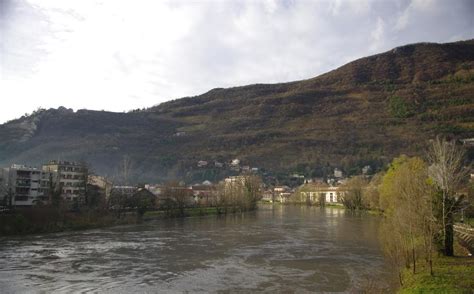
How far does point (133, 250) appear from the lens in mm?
36000

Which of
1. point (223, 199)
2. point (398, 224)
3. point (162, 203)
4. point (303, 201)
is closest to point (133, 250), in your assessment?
point (398, 224)

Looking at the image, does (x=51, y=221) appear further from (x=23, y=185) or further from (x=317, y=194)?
(x=317, y=194)

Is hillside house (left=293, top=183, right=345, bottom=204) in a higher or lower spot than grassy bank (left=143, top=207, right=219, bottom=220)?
higher

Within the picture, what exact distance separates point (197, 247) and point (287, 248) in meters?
7.45

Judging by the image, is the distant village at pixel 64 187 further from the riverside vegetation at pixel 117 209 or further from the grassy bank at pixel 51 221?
the grassy bank at pixel 51 221

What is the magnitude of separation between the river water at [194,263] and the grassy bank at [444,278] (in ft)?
5.62

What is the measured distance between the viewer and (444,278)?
20.4m

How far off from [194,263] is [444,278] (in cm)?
1569

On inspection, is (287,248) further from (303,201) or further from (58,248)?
(303,201)

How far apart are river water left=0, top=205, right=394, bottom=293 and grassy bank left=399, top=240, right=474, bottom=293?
5.62 feet

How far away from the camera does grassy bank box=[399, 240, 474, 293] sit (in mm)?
18875

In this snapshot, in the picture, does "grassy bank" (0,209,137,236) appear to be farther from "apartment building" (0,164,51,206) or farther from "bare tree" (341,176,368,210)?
"bare tree" (341,176,368,210)

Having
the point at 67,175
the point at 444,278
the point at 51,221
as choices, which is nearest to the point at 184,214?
the point at 67,175

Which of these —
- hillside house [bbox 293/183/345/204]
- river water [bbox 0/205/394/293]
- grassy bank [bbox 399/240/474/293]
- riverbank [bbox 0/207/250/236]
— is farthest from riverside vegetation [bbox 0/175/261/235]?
grassy bank [bbox 399/240/474/293]
